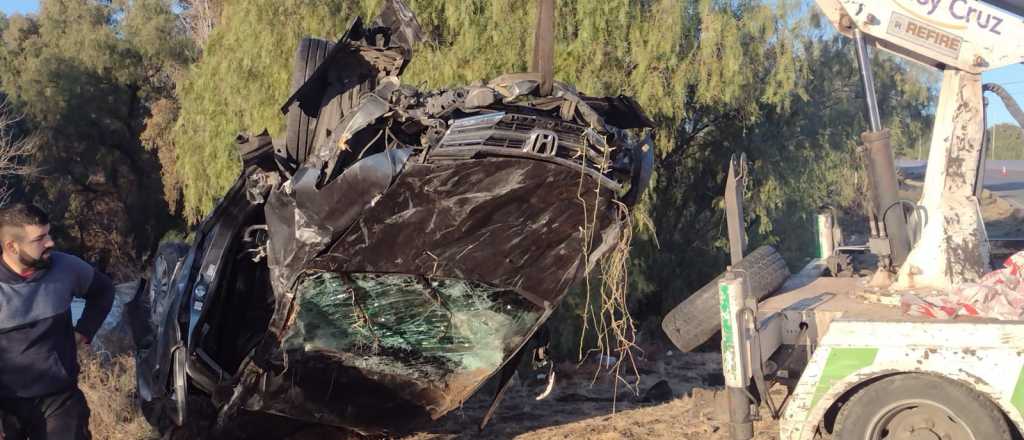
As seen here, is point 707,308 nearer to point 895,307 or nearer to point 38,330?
point 895,307

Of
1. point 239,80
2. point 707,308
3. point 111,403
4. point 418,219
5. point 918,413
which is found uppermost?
point 239,80

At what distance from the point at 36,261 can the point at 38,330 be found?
0.33 m

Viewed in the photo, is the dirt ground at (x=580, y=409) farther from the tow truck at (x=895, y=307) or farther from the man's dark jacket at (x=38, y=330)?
the man's dark jacket at (x=38, y=330)

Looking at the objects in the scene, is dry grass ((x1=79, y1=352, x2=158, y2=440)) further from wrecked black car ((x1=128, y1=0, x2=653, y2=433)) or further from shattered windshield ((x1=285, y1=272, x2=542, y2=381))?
shattered windshield ((x1=285, y1=272, x2=542, y2=381))

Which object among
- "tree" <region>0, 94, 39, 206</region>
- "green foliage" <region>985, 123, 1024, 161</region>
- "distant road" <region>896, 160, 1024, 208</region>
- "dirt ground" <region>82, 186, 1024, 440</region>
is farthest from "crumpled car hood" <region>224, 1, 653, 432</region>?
"tree" <region>0, 94, 39, 206</region>

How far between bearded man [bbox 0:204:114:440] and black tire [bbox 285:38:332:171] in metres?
1.40

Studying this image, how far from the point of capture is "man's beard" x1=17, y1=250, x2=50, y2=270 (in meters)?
4.28

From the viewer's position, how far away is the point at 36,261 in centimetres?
432

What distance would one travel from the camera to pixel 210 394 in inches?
213

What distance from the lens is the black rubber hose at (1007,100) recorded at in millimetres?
6203

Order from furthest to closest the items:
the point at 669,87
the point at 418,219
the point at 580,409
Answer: the point at 669,87 < the point at 580,409 < the point at 418,219

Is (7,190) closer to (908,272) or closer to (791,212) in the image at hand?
(791,212)

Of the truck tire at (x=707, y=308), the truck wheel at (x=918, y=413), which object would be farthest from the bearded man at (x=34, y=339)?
the truck wheel at (x=918, y=413)

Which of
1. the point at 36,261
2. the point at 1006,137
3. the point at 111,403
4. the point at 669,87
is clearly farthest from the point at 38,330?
the point at 1006,137
